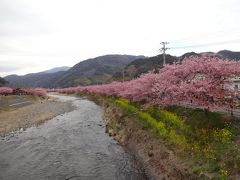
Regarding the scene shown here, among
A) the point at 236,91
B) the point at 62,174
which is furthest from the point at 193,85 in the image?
the point at 62,174

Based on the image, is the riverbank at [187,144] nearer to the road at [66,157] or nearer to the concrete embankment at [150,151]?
the concrete embankment at [150,151]

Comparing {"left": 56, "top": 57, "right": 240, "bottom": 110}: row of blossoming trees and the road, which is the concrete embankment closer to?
the road

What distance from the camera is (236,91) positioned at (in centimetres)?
2794

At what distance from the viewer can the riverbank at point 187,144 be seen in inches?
731

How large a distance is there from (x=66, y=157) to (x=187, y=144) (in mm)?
10871

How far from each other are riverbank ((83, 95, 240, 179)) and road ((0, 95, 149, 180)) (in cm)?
142

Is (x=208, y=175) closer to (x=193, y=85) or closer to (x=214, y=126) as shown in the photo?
(x=214, y=126)

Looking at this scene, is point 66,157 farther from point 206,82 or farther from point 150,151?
point 206,82

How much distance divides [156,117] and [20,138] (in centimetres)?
1592

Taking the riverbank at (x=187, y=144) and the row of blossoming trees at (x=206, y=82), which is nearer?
the riverbank at (x=187, y=144)

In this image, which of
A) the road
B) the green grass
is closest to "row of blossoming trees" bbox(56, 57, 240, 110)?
the green grass

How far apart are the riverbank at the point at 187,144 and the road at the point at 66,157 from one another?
142 centimetres

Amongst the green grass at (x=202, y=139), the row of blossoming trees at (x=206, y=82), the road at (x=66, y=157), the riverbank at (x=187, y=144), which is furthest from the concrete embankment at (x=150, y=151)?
the row of blossoming trees at (x=206, y=82)

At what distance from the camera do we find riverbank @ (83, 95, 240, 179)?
1858 cm
